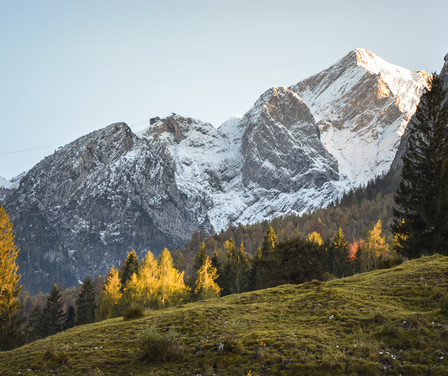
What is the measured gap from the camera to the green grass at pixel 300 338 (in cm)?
1157

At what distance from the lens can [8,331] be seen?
3322cm

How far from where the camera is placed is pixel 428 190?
3011 centimetres

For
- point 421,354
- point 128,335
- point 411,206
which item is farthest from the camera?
point 411,206

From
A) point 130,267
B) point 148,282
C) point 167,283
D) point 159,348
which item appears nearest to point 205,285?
point 167,283

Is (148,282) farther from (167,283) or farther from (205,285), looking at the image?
(205,285)

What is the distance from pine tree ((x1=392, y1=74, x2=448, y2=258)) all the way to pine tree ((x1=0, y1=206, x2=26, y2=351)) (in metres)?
37.4

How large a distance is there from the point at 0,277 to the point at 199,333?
2576 centimetres

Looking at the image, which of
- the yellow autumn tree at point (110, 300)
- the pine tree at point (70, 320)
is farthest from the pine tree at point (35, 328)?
the yellow autumn tree at point (110, 300)

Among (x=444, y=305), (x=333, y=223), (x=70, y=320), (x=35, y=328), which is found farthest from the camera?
(x=333, y=223)

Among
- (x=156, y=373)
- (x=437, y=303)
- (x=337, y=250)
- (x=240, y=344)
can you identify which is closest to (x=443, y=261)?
(x=437, y=303)

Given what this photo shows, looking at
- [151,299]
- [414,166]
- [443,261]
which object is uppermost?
[414,166]

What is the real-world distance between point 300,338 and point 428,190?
23093mm

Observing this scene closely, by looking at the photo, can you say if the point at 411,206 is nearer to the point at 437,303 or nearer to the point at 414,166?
the point at 414,166

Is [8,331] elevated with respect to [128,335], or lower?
lower
